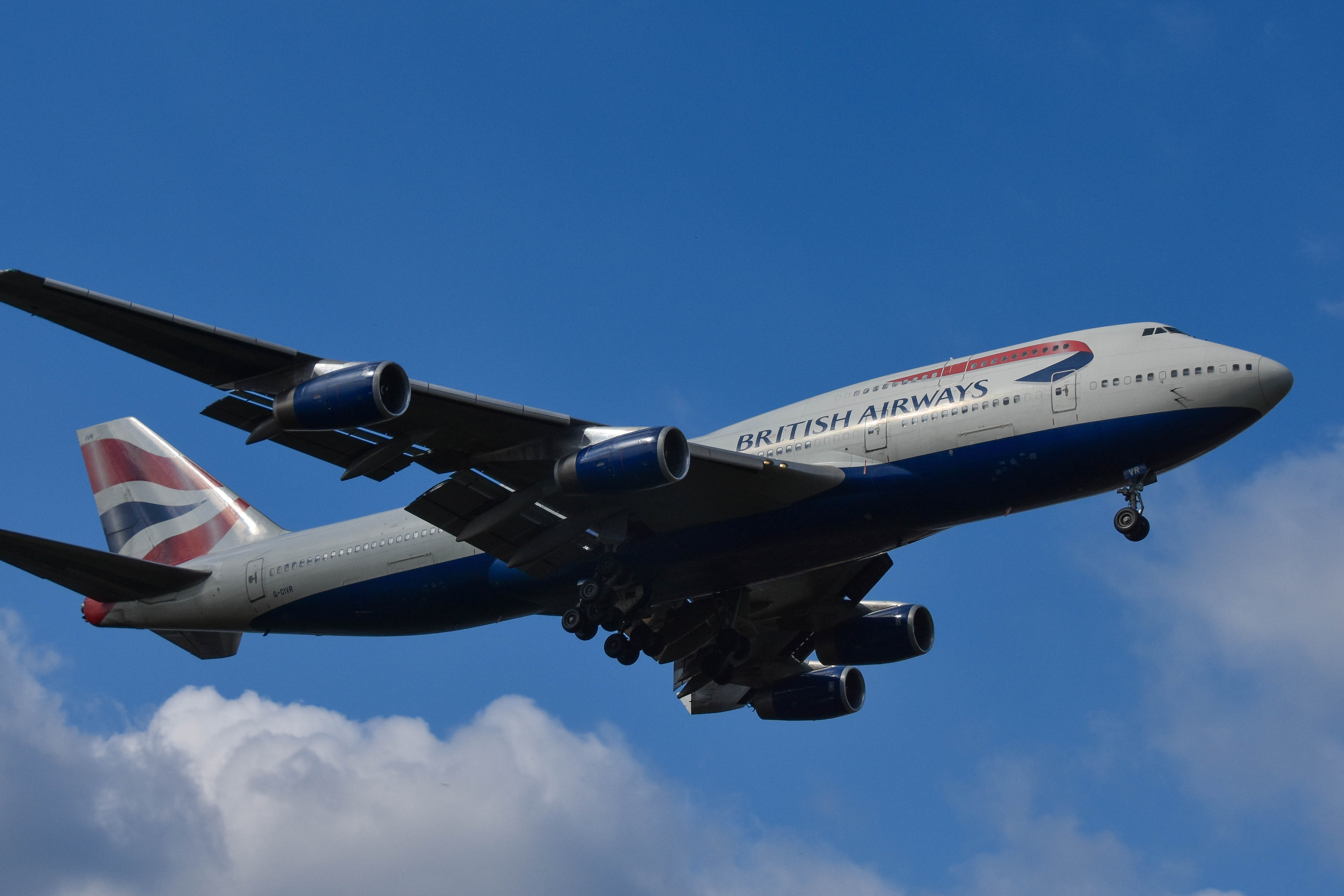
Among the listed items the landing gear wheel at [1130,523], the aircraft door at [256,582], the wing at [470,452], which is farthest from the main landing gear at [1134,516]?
the aircraft door at [256,582]

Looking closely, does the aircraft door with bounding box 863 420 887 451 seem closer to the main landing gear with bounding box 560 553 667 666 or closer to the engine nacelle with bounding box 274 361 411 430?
the main landing gear with bounding box 560 553 667 666

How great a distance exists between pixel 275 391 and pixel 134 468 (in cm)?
1629

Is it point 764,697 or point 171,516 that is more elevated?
point 171,516

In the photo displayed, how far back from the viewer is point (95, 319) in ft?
86.7

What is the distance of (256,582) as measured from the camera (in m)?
36.0

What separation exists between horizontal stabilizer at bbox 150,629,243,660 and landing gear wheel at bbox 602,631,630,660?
417 inches

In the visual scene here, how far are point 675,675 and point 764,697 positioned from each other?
2855 millimetres

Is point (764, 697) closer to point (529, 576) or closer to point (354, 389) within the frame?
point (529, 576)

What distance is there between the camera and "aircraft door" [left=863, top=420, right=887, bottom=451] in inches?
1156

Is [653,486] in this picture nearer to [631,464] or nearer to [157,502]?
[631,464]

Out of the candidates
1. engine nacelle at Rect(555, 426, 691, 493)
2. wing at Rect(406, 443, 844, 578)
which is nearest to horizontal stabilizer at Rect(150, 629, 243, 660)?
wing at Rect(406, 443, 844, 578)

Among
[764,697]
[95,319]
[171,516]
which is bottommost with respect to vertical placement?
[764,697]

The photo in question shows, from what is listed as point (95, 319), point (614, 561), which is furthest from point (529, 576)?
point (95, 319)

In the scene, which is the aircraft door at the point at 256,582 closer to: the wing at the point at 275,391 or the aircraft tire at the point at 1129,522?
the wing at the point at 275,391
